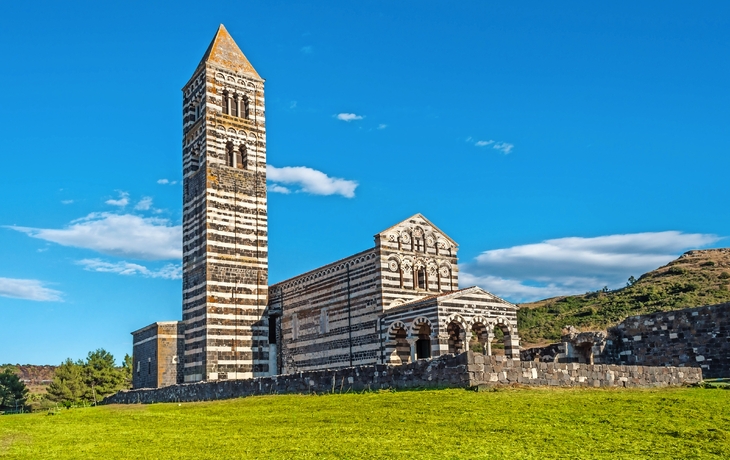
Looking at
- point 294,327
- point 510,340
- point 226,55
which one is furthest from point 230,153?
point 510,340

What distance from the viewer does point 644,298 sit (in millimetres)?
53219

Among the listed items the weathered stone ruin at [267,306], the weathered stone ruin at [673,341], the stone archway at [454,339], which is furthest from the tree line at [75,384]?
the weathered stone ruin at [673,341]

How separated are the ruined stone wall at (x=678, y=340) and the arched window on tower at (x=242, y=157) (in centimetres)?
2341

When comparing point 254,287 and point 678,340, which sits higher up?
point 254,287

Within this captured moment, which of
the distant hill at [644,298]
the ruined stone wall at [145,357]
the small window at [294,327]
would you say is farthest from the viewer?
the distant hill at [644,298]

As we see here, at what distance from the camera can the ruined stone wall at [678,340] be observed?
948 inches

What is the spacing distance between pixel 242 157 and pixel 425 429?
30844mm

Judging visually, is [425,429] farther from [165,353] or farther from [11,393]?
[11,393]

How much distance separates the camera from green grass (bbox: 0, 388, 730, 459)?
11219 mm

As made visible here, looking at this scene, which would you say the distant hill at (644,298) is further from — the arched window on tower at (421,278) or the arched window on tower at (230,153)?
the arched window on tower at (230,153)

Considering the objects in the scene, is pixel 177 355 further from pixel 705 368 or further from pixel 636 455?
pixel 636 455

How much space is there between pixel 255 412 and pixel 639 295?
146ft

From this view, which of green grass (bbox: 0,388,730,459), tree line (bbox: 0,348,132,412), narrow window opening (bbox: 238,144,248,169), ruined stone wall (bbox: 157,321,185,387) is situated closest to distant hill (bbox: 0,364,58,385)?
tree line (bbox: 0,348,132,412)

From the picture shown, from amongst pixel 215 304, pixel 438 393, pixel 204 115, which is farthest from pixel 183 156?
pixel 438 393
